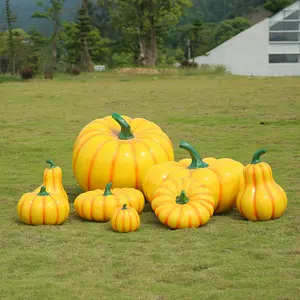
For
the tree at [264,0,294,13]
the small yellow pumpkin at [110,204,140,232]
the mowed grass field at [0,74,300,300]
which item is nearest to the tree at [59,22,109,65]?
the tree at [264,0,294,13]

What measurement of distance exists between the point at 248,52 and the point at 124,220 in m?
55.2

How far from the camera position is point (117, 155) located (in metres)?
7.36

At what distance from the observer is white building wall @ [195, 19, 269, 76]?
2291 inches

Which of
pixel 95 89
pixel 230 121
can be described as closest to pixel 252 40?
pixel 95 89

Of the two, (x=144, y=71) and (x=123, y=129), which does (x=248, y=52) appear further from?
(x=123, y=129)

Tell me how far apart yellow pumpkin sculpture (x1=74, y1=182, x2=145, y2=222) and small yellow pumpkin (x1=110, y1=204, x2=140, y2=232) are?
36 cm

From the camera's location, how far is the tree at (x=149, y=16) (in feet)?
154

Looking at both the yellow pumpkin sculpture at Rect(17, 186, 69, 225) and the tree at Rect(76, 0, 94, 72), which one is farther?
the tree at Rect(76, 0, 94, 72)

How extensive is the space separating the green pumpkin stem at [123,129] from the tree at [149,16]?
3992cm

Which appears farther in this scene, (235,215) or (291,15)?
(291,15)

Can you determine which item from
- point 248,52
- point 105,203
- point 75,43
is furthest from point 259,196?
point 248,52

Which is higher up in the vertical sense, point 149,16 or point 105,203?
point 149,16

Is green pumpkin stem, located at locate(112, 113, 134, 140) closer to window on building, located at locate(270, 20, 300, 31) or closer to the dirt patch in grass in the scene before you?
the dirt patch in grass

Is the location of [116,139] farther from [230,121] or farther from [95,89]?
[95,89]
